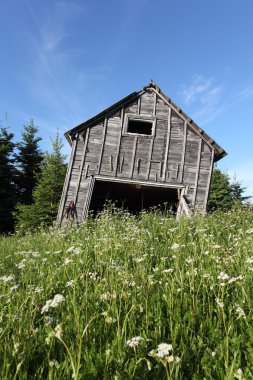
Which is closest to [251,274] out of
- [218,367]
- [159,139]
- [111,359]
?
[218,367]

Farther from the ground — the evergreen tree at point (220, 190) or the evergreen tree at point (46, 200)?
the evergreen tree at point (220, 190)

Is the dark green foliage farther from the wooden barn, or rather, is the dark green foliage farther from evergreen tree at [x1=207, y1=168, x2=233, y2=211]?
the wooden barn

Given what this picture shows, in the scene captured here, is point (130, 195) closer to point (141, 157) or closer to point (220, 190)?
point (141, 157)

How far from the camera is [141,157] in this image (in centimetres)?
1566

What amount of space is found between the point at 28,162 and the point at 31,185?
255cm

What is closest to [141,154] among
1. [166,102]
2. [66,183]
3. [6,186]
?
[166,102]

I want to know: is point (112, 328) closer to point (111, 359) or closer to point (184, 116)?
point (111, 359)

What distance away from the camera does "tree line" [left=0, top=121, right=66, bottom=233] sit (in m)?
25.0

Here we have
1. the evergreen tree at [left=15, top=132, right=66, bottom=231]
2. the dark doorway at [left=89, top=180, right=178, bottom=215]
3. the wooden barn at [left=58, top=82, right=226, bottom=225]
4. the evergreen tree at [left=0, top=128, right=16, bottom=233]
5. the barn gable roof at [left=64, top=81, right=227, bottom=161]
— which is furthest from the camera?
the evergreen tree at [left=0, top=128, right=16, bottom=233]

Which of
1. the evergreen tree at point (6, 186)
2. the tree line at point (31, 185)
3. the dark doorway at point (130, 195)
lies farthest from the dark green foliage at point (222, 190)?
the evergreen tree at point (6, 186)

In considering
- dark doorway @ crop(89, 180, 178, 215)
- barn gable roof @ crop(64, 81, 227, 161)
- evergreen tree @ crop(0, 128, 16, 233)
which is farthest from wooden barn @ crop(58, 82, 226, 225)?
evergreen tree @ crop(0, 128, 16, 233)

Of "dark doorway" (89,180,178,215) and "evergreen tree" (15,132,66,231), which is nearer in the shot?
"dark doorway" (89,180,178,215)

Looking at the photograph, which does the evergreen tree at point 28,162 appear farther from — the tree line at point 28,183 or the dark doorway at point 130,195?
the dark doorway at point 130,195

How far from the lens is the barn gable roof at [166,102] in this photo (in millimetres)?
15859
